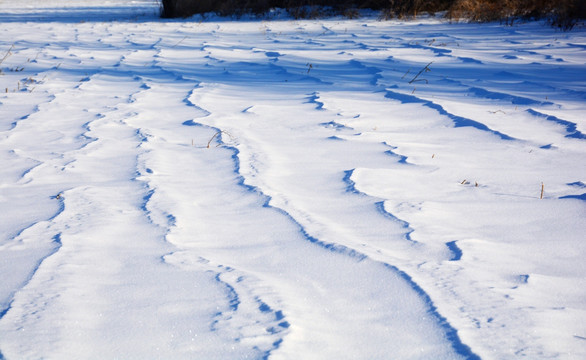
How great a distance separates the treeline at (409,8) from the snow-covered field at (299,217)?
10.1ft

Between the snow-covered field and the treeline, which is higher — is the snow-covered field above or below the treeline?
below

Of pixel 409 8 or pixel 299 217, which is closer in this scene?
pixel 299 217

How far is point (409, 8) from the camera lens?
9969 millimetres

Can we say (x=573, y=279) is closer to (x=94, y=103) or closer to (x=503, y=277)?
(x=503, y=277)

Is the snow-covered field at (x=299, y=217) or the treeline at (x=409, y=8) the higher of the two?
the treeline at (x=409, y=8)

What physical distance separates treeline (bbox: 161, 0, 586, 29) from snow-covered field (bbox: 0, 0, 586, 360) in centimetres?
307

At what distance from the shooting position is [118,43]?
304 inches

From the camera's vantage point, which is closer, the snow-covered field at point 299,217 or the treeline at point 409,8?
the snow-covered field at point 299,217

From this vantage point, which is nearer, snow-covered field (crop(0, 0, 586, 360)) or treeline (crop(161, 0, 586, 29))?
snow-covered field (crop(0, 0, 586, 360))

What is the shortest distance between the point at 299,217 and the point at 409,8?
848cm

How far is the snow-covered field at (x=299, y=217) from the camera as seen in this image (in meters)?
1.36

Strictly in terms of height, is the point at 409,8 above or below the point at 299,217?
above

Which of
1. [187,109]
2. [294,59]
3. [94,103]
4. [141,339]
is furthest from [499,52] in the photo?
[141,339]

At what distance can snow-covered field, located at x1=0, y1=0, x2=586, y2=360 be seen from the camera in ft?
4.48
